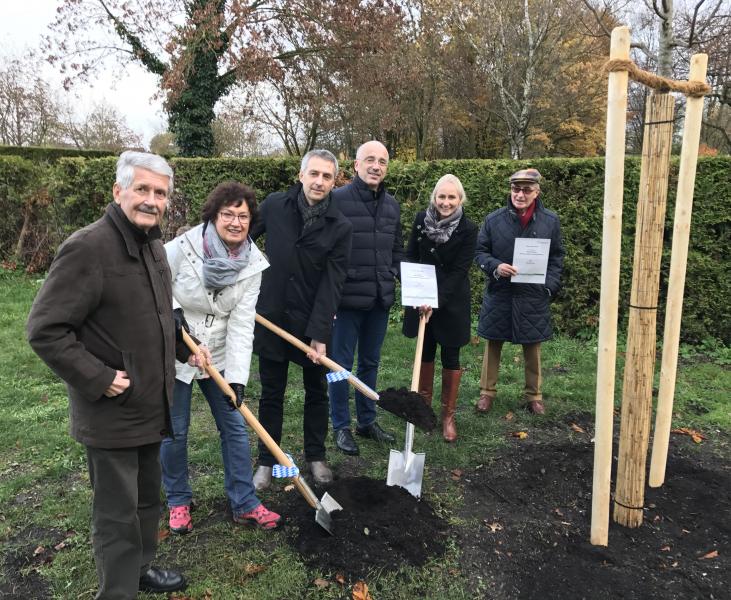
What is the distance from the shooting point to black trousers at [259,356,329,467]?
375cm

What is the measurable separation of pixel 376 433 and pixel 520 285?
6.22 ft

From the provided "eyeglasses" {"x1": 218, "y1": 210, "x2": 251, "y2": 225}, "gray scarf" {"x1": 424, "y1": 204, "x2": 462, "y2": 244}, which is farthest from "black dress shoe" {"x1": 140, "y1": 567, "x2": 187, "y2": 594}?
"gray scarf" {"x1": 424, "y1": 204, "x2": 462, "y2": 244}

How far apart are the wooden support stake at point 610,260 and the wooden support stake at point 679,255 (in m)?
0.72

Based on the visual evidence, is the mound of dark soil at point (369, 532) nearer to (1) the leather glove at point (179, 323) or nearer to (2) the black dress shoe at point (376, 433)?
(2) the black dress shoe at point (376, 433)

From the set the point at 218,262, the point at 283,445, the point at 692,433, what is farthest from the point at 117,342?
the point at 692,433

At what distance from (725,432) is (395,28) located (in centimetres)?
1690

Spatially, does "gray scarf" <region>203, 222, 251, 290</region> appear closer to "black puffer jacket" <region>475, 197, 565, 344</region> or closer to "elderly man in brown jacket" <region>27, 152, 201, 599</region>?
Answer: "elderly man in brown jacket" <region>27, 152, 201, 599</region>

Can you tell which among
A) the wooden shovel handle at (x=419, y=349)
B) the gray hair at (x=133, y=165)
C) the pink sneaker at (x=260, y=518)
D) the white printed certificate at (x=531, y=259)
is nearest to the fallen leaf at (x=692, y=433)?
the white printed certificate at (x=531, y=259)

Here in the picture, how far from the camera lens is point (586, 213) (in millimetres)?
7520

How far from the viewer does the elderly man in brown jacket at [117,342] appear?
2.10m

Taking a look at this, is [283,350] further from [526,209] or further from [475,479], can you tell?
[526,209]

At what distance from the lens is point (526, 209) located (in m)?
4.98

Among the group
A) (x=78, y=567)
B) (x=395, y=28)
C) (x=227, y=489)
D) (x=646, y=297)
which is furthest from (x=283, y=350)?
(x=395, y=28)

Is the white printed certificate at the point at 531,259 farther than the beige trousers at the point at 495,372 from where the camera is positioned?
No
